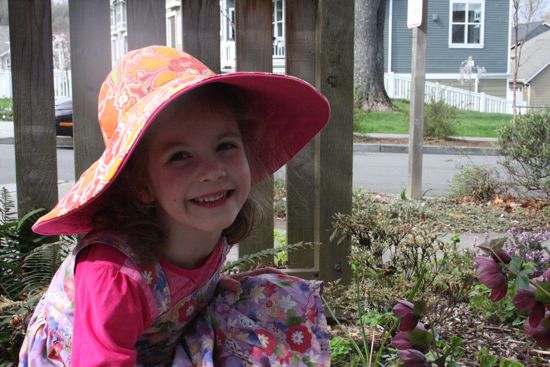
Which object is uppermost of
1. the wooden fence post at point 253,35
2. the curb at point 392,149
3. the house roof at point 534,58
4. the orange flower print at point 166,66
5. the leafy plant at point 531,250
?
the house roof at point 534,58

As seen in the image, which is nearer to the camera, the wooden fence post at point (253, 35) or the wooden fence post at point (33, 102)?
the wooden fence post at point (33, 102)

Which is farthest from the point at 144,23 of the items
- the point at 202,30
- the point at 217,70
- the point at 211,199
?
the point at 211,199

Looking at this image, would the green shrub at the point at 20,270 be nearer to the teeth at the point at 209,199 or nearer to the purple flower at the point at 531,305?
the teeth at the point at 209,199

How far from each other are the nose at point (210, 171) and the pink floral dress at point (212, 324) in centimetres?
29

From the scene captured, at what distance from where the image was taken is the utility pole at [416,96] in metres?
7.89

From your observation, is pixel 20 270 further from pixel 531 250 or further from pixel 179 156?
pixel 531 250

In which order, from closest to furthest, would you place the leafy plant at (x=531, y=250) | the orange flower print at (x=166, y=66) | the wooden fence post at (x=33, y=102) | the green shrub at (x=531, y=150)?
the orange flower print at (x=166, y=66) < the wooden fence post at (x=33, y=102) < the leafy plant at (x=531, y=250) < the green shrub at (x=531, y=150)

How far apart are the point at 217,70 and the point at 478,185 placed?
5411 mm

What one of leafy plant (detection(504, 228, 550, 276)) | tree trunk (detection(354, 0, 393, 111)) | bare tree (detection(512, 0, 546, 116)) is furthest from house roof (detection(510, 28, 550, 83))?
leafy plant (detection(504, 228, 550, 276))

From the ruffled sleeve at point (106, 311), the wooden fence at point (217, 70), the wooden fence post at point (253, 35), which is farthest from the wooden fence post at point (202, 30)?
the ruffled sleeve at point (106, 311)

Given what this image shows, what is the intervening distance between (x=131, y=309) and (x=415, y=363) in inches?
29.0

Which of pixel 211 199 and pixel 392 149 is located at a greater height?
pixel 211 199

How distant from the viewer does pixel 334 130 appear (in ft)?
10.7

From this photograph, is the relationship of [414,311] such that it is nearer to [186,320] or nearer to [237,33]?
[186,320]
